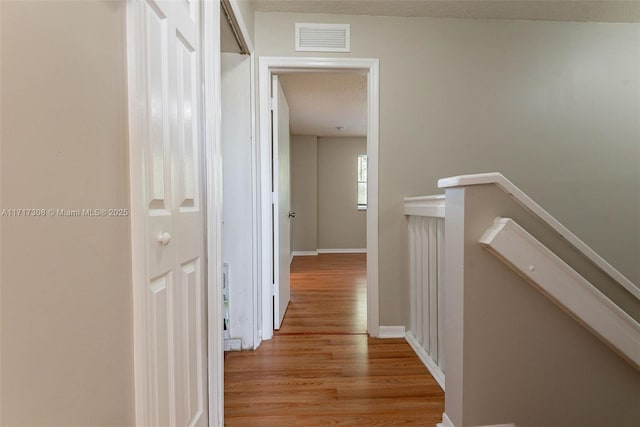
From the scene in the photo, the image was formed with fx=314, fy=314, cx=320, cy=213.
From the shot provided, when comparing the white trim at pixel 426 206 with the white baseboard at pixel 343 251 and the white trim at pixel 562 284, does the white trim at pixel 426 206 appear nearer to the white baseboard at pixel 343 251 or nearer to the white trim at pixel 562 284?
the white trim at pixel 562 284

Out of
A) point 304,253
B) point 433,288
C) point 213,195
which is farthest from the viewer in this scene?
point 304,253

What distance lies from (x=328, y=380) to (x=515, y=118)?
2394 mm

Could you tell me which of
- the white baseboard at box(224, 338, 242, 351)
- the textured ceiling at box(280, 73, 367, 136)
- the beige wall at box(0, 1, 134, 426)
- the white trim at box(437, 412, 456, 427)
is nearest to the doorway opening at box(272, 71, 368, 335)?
the textured ceiling at box(280, 73, 367, 136)

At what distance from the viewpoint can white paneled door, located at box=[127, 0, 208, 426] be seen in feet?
2.73

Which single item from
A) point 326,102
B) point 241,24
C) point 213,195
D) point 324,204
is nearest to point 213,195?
point 213,195

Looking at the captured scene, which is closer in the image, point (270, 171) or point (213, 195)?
point (213, 195)

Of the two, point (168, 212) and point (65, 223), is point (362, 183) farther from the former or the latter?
point (65, 223)

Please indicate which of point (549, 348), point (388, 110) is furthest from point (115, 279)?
point (388, 110)

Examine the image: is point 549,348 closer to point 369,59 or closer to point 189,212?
point 189,212

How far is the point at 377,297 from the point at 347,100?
2818 mm

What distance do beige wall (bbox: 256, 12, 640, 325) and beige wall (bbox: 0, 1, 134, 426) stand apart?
1.96 metres

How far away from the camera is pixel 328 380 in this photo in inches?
71.8

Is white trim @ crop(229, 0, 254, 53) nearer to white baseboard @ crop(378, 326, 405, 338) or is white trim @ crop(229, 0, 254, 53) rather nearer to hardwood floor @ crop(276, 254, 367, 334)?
hardwood floor @ crop(276, 254, 367, 334)

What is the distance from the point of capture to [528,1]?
2.27 metres
